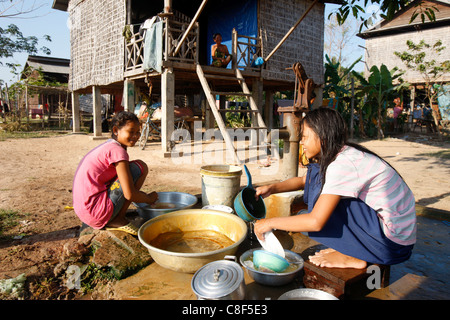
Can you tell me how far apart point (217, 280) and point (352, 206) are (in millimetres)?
829

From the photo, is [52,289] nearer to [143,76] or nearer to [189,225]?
[189,225]

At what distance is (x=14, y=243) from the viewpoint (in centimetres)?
245

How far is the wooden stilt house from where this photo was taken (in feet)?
22.4

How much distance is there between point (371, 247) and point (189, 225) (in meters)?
1.35

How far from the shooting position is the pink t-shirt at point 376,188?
1505 millimetres

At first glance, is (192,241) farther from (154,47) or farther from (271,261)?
(154,47)

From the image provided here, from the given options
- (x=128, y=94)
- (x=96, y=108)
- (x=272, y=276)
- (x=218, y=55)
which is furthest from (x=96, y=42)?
(x=272, y=276)

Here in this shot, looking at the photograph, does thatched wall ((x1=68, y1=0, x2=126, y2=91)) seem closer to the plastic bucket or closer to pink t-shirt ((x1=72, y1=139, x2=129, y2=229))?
the plastic bucket

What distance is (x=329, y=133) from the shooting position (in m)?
1.62

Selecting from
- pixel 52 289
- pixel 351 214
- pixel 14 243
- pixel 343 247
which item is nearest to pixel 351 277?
pixel 343 247

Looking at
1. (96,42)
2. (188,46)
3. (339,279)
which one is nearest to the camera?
(339,279)

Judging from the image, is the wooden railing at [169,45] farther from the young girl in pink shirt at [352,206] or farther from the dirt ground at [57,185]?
the young girl in pink shirt at [352,206]

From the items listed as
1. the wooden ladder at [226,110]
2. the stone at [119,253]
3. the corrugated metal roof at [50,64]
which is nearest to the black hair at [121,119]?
the stone at [119,253]

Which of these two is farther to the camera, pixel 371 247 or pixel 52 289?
pixel 52 289
